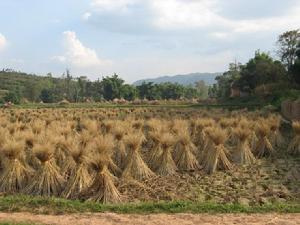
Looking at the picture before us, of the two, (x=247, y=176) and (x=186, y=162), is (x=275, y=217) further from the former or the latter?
(x=186, y=162)

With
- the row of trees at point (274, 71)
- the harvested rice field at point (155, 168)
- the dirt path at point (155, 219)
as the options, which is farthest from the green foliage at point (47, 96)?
the dirt path at point (155, 219)

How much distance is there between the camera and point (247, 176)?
12688 mm

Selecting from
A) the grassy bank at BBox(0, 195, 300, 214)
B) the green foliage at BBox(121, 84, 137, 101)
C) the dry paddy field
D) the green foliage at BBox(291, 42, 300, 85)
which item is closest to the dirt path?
the dry paddy field

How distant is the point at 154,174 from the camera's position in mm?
12586

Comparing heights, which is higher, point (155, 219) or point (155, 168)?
point (155, 168)

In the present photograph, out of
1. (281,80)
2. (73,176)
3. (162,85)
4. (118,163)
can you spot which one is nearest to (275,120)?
(118,163)

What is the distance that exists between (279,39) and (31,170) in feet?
172

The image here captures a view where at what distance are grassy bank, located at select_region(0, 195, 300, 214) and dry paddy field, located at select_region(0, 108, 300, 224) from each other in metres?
0.02

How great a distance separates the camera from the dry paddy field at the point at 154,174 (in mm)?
9391

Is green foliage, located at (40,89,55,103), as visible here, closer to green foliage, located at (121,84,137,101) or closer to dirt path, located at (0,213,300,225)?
green foliage, located at (121,84,137,101)

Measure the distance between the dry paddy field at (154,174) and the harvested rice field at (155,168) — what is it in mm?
23

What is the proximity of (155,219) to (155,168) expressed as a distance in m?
4.58

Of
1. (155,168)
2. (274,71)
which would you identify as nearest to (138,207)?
(155,168)

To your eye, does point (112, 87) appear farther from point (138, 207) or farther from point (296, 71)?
point (138, 207)
